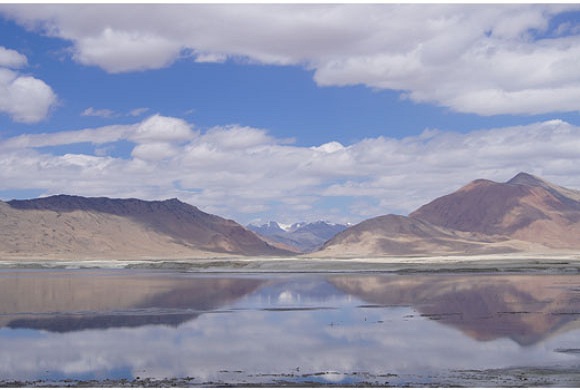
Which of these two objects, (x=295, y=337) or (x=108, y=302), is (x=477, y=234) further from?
(x=295, y=337)

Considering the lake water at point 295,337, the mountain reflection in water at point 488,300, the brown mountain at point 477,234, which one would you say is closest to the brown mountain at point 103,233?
the brown mountain at point 477,234

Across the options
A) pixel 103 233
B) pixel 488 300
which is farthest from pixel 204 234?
pixel 488 300

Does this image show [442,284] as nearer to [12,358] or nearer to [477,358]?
[477,358]

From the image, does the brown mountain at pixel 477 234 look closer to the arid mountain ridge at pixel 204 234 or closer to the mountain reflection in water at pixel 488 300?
the arid mountain ridge at pixel 204 234

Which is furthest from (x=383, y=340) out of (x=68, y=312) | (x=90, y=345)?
(x=68, y=312)

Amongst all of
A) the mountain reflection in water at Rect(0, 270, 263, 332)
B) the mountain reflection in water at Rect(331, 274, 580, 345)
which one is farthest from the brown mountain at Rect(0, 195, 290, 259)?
the mountain reflection in water at Rect(331, 274, 580, 345)

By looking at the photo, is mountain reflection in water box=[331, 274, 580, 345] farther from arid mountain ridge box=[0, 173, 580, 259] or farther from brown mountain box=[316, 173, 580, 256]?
brown mountain box=[316, 173, 580, 256]
